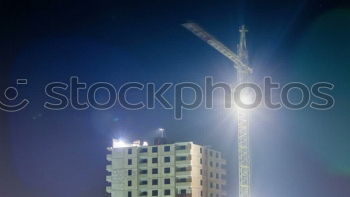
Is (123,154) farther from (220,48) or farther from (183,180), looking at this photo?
(220,48)

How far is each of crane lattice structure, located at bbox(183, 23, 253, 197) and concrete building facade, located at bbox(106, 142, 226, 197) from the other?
2170mm

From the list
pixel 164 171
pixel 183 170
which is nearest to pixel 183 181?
pixel 183 170

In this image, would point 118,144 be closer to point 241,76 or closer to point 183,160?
point 183,160

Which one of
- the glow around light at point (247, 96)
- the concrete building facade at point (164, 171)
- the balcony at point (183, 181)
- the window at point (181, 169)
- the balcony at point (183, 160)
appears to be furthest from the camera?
the glow around light at point (247, 96)

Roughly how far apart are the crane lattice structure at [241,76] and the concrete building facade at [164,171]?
7.12 feet

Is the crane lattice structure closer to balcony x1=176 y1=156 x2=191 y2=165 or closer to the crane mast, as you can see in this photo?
the crane mast

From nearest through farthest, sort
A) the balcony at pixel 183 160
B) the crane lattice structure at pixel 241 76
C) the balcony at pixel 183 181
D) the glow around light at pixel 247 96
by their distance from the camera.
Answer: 1. the balcony at pixel 183 181
2. the balcony at pixel 183 160
3. the glow around light at pixel 247 96
4. the crane lattice structure at pixel 241 76

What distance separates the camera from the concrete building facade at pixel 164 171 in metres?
45.0

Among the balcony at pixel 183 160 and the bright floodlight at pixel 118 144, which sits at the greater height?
the bright floodlight at pixel 118 144

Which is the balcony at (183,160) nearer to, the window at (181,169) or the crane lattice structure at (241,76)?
the window at (181,169)

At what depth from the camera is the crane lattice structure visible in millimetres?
46625

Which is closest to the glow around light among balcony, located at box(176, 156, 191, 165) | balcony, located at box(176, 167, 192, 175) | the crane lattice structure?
the crane lattice structure

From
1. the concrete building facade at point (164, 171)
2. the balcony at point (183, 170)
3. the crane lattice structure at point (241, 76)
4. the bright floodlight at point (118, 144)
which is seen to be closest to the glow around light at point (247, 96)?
the crane lattice structure at point (241, 76)

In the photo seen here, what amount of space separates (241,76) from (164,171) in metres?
10.8
